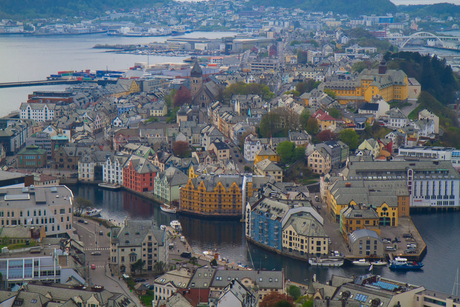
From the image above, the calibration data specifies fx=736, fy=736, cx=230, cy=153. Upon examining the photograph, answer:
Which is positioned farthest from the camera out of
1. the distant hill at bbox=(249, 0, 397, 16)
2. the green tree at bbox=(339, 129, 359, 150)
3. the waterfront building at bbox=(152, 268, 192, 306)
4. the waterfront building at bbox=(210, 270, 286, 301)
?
the distant hill at bbox=(249, 0, 397, 16)

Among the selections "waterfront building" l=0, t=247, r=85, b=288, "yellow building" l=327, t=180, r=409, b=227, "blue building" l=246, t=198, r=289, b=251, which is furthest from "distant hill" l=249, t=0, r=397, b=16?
"waterfront building" l=0, t=247, r=85, b=288

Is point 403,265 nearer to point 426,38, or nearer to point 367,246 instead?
point 367,246

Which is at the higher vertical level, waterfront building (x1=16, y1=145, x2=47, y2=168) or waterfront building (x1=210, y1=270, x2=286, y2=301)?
waterfront building (x1=16, y1=145, x2=47, y2=168)

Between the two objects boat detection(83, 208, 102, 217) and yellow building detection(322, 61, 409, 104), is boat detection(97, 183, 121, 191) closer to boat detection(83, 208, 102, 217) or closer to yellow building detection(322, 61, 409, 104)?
boat detection(83, 208, 102, 217)

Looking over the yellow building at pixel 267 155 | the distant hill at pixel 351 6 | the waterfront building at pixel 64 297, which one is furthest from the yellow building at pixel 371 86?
the distant hill at pixel 351 6

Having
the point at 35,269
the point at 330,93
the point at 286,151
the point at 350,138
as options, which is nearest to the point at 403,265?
the point at 35,269

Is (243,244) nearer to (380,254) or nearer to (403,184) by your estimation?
(380,254)
